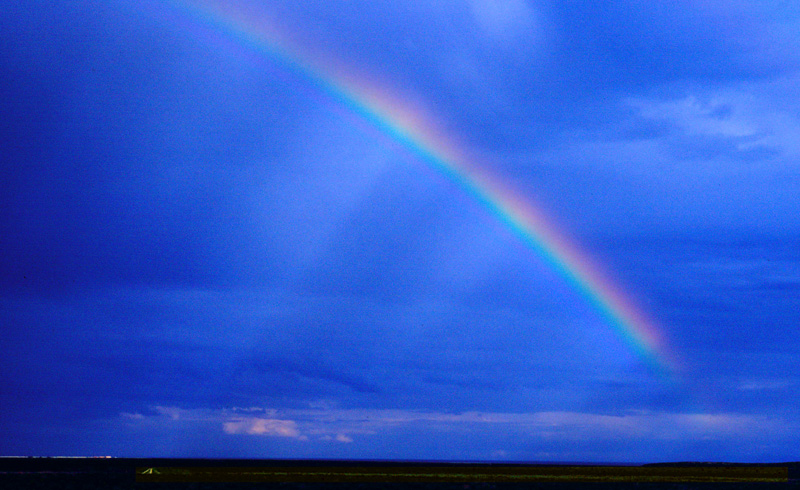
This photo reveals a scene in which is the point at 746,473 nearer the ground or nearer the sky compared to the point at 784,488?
nearer the sky

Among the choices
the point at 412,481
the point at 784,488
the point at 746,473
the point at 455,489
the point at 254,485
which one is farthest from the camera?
the point at 746,473

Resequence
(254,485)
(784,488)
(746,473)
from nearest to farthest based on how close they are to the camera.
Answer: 1. (784,488)
2. (254,485)
3. (746,473)

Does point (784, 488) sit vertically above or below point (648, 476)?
below

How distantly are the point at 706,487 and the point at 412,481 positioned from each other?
31069 millimetres

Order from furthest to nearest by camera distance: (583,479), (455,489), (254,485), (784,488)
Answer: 1. (583,479)
2. (254,485)
3. (455,489)
4. (784,488)

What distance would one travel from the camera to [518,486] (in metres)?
91.6

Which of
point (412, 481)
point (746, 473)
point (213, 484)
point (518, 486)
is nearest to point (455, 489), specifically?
point (518, 486)

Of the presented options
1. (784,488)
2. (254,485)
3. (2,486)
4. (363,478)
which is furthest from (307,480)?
(784,488)

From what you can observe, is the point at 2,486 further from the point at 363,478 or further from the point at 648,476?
the point at 648,476

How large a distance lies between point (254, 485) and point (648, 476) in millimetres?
57323

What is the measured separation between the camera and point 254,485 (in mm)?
92500

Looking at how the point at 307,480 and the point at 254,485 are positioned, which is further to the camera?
the point at 307,480

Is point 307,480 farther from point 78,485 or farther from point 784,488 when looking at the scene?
point 784,488

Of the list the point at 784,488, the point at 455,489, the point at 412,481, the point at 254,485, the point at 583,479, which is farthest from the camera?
the point at 583,479
